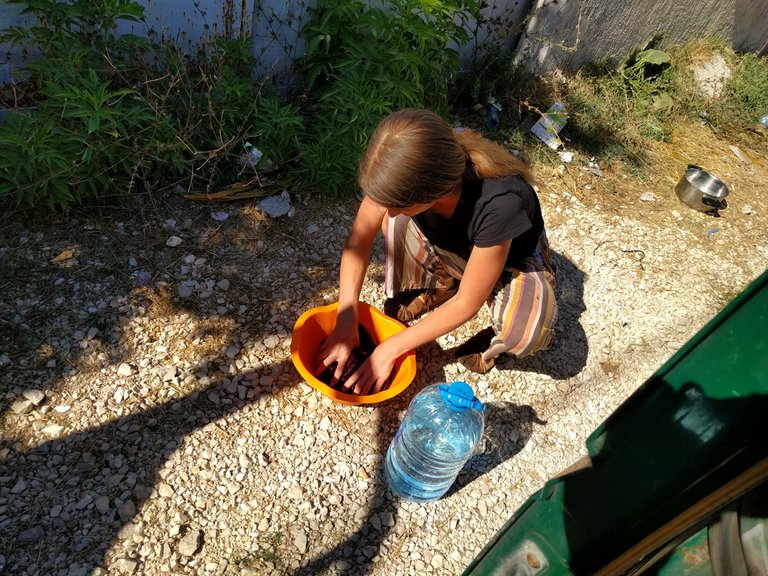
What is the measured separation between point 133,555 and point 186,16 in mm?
2837

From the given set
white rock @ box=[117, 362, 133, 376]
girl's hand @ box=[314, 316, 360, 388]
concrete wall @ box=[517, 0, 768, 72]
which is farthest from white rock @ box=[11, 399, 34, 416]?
concrete wall @ box=[517, 0, 768, 72]

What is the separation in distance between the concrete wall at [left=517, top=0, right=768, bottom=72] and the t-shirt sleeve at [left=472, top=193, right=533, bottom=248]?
2867 mm

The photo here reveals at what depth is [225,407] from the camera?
7.72ft

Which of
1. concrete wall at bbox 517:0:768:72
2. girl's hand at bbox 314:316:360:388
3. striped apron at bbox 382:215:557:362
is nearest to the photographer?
Result: girl's hand at bbox 314:316:360:388

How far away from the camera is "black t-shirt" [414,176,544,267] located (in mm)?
2061

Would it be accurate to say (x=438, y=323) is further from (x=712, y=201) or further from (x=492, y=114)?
(x=712, y=201)

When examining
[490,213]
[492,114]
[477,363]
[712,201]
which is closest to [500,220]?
[490,213]

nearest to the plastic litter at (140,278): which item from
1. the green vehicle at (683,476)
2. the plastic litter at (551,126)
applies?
the green vehicle at (683,476)

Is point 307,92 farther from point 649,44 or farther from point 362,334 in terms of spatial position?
point 649,44

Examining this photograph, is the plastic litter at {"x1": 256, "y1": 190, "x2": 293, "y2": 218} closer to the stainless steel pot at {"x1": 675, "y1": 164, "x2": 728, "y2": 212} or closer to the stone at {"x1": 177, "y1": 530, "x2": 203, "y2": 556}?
the stone at {"x1": 177, "y1": 530, "x2": 203, "y2": 556}

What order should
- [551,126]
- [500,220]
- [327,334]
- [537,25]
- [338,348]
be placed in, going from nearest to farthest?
[500,220]
[338,348]
[327,334]
[551,126]
[537,25]

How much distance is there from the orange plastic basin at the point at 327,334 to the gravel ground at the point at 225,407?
24 centimetres

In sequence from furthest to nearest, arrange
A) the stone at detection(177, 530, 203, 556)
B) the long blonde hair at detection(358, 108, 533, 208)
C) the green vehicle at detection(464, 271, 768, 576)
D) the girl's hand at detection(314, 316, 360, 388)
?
the girl's hand at detection(314, 316, 360, 388) < the stone at detection(177, 530, 203, 556) < the long blonde hair at detection(358, 108, 533, 208) < the green vehicle at detection(464, 271, 768, 576)

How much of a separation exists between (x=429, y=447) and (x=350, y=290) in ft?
2.44
